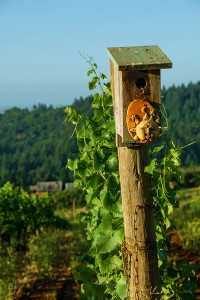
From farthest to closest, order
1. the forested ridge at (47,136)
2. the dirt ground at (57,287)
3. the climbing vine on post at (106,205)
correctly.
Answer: the forested ridge at (47,136), the dirt ground at (57,287), the climbing vine on post at (106,205)

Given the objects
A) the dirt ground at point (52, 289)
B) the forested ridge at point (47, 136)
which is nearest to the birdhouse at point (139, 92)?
the dirt ground at point (52, 289)

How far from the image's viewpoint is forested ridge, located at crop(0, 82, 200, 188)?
79.6 m

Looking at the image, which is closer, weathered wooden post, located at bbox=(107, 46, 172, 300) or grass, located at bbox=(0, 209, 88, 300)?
weathered wooden post, located at bbox=(107, 46, 172, 300)

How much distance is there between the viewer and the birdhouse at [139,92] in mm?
3176

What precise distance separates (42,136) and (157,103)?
379ft

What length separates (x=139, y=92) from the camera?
3260mm

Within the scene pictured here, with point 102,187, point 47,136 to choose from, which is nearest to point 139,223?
point 102,187

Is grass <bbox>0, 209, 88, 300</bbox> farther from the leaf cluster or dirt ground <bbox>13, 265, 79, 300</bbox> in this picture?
the leaf cluster

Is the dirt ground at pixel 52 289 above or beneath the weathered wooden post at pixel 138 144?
beneath

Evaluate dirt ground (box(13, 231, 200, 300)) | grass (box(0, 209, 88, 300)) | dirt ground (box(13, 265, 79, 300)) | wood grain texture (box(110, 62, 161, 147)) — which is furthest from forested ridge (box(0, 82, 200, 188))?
wood grain texture (box(110, 62, 161, 147))

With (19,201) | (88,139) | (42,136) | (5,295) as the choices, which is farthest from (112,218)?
(42,136)

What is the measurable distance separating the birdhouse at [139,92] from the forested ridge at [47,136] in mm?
62968

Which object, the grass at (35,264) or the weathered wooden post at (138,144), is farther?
the grass at (35,264)

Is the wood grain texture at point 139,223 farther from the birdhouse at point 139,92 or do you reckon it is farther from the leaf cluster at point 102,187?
the leaf cluster at point 102,187
